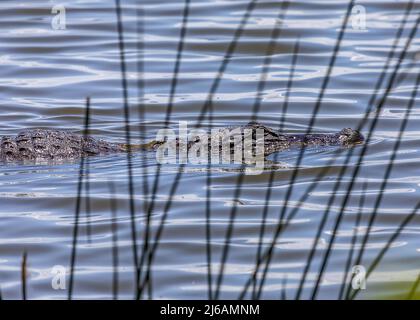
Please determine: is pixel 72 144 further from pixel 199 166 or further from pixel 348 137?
pixel 348 137

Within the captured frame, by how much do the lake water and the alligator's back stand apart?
0.20 metres

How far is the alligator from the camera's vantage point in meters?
10.5

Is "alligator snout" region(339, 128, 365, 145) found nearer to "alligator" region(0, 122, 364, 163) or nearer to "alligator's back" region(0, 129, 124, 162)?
"alligator" region(0, 122, 364, 163)

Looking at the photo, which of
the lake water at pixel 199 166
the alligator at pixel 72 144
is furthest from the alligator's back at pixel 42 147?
the lake water at pixel 199 166

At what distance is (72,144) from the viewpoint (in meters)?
10.7

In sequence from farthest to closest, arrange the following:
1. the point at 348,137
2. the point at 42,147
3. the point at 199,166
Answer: the point at 348,137, the point at 42,147, the point at 199,166

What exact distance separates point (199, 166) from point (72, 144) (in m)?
1.46

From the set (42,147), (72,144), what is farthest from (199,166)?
(42,147)

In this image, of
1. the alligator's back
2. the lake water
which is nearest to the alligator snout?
the lake water

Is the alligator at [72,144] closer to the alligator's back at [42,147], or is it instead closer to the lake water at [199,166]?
the alligator's back at [42,147]

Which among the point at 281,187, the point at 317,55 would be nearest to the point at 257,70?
the point at 317,55

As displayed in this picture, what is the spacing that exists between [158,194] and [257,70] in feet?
20.3

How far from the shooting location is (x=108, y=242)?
788 centimetres

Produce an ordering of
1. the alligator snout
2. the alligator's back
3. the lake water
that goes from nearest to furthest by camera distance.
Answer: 1. the lake water
2. the alligator's back
3. the alligator snout
